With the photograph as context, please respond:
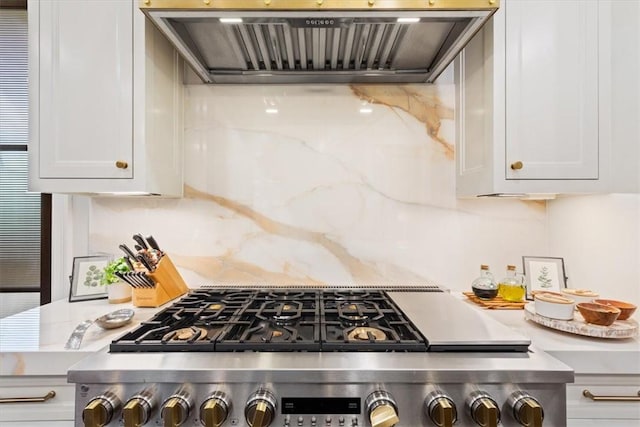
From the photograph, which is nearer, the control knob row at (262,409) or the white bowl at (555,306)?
the control knob row at (262,409)

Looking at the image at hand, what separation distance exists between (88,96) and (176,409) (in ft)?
3.64

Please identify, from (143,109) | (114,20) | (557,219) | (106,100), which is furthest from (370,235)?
(114,20)

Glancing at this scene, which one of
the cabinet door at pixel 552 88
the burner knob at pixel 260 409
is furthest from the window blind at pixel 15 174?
the cabinet door at pixel 552 88

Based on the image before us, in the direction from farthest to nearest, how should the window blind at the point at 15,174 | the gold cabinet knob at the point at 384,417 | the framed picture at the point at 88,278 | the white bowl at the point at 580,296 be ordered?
the window blind at the point at 15,174, the framed picture at the point at 88,278, the white bowl at the point at 580,296, the gold cabinet knob at the point at 384,417

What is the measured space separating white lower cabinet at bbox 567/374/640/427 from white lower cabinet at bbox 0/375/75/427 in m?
1.43

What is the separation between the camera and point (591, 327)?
992 millimetres

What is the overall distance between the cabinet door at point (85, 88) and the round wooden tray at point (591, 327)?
5.09 ft

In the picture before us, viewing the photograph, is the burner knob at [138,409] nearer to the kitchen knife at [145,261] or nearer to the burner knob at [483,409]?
the kitchen knife at [145,261]

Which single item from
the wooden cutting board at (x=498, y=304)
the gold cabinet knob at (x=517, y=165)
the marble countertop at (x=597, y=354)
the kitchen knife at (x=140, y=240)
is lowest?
the marble countertop at (x=597, y=354)

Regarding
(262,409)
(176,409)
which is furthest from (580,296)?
(176,409)

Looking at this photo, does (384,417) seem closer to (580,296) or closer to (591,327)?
(591,327)

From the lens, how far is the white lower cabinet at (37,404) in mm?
907

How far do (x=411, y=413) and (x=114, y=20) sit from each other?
1.56 metres

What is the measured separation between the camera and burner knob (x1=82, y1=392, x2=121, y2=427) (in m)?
0.71
